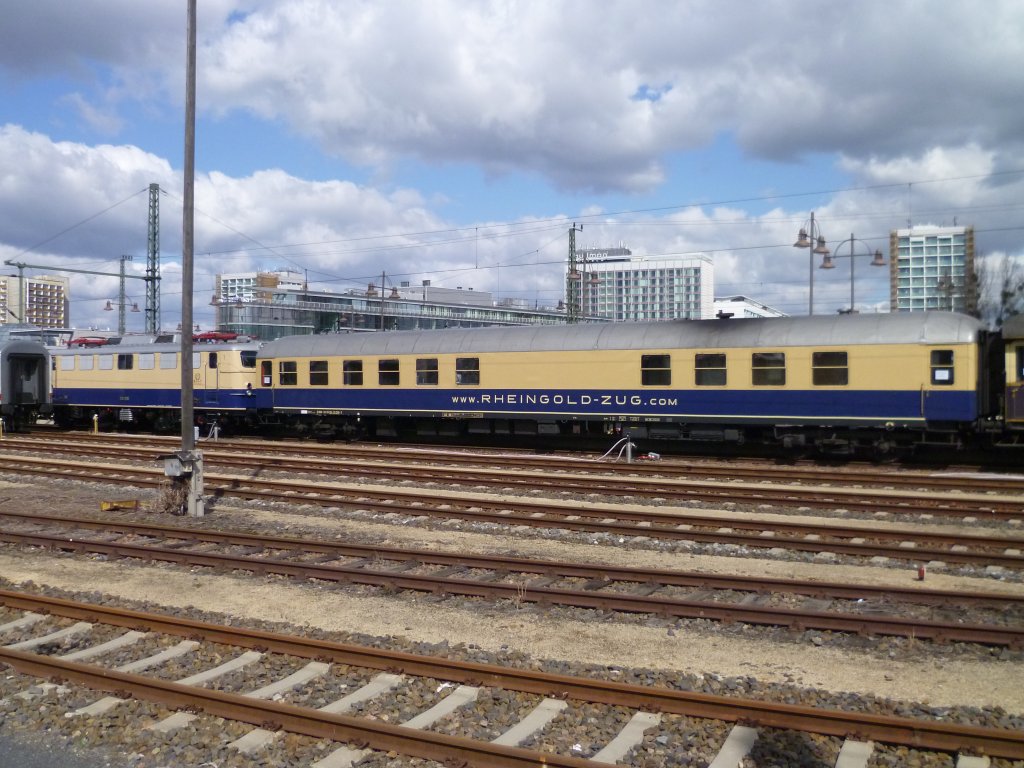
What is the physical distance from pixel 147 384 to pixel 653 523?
24664 millimetres

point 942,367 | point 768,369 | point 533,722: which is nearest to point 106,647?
point 533,722

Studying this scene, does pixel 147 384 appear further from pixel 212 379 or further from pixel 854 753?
pixel 854 753

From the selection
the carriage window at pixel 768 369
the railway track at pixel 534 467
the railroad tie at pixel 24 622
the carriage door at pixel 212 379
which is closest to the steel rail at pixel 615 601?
the railroad tie at pixel 24 622

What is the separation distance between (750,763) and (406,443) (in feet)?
73.1

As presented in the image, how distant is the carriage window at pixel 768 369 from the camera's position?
20766mm

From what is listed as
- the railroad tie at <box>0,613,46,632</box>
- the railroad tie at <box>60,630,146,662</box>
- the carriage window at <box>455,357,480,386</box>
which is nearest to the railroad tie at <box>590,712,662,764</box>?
the railroad tie at <box>60,630,146,662</box>

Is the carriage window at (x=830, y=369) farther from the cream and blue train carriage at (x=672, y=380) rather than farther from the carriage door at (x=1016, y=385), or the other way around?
the carriage door at (x=1016, y=385)

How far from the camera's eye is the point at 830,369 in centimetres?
2023

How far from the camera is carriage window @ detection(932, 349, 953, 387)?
19.1 m

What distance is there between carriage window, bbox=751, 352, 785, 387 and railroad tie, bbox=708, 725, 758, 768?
622 inches

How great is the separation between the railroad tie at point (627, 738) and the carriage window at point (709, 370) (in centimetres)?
1599

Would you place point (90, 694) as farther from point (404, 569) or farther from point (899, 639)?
point (899, 639)

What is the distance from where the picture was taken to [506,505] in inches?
569

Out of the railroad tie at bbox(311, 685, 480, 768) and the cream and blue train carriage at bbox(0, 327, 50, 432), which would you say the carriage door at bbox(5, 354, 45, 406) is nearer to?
the cream and blue train carriage at bbox(0, 327, 50, 432)
